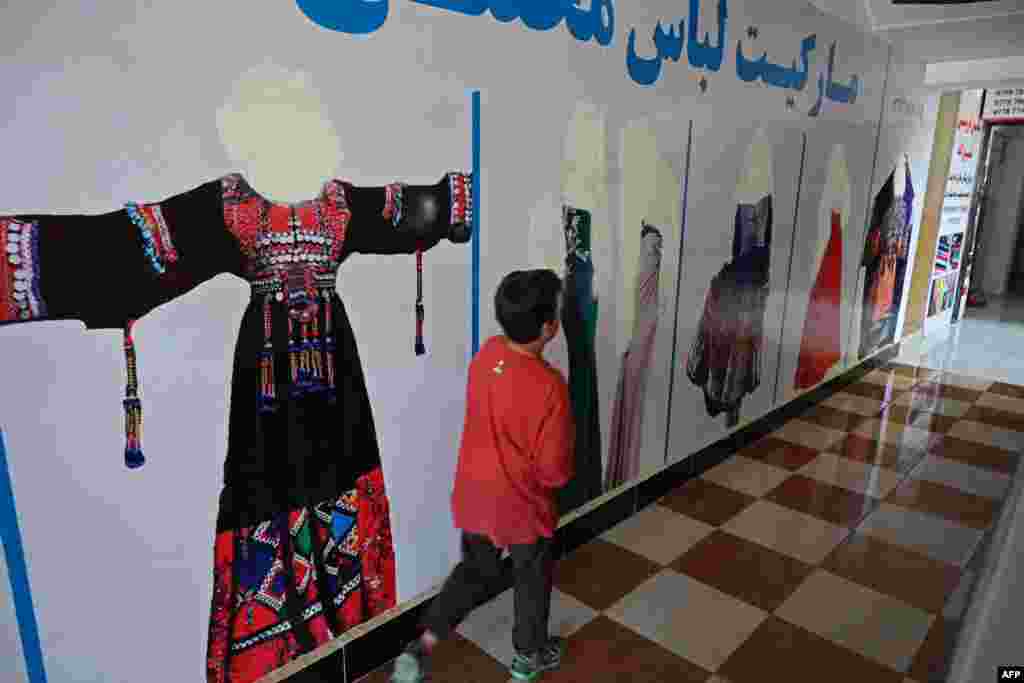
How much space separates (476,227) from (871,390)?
3.63m

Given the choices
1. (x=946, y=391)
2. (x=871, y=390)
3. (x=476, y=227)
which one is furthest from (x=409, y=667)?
(x=946, y=391)

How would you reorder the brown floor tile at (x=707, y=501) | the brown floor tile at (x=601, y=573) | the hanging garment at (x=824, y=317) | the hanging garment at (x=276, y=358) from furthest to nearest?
the hanging garment at (x=824, y=317) < the brown floor tile at (x=707, y=501) < the brown floor tile at (x=601, y=573) < the hanging garment at (x=276, y=358)

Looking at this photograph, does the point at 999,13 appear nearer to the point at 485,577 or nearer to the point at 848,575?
the point at 848,575

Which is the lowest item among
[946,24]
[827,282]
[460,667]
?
[460,667]

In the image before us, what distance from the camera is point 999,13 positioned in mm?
2957

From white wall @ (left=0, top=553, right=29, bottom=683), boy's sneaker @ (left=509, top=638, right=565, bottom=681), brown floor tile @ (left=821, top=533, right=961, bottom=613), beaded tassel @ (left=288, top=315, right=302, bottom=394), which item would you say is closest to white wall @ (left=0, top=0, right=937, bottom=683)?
white wall @ (left=0, top=553, right=29, bottom=683)

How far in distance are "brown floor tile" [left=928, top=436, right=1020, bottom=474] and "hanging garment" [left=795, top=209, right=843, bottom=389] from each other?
2.41 ft

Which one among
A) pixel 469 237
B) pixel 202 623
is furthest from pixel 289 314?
pixel 202 623

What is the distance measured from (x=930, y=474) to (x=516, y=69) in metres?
2.70

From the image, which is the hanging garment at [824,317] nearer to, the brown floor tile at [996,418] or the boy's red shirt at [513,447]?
the brown floor tile at [996,418]

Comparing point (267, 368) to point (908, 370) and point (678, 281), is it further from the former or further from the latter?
point (908, 370)

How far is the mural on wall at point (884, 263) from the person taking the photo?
4.34m

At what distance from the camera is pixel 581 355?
7.53 feet

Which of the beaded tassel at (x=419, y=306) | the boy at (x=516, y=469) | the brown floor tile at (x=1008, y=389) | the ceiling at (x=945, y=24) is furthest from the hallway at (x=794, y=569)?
the ceiling at (x=945, y=24)
